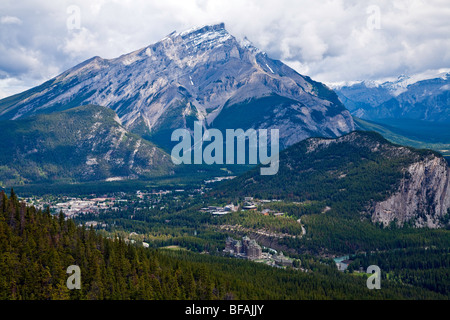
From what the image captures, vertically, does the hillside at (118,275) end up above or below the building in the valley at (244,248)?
below

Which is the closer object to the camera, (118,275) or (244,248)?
(118,275)

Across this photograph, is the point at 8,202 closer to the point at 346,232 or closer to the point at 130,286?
the point at 130,286

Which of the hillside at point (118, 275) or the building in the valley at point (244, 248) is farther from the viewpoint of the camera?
the building in the valley at point (244, 248)

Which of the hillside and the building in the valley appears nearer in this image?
the hillside

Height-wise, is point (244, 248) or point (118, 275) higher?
point (244, 248)

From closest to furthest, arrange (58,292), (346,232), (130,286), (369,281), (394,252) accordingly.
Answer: (58,292)
(130,286)
(369,281)
(394,252)
(346,232)

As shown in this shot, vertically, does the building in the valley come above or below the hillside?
above
